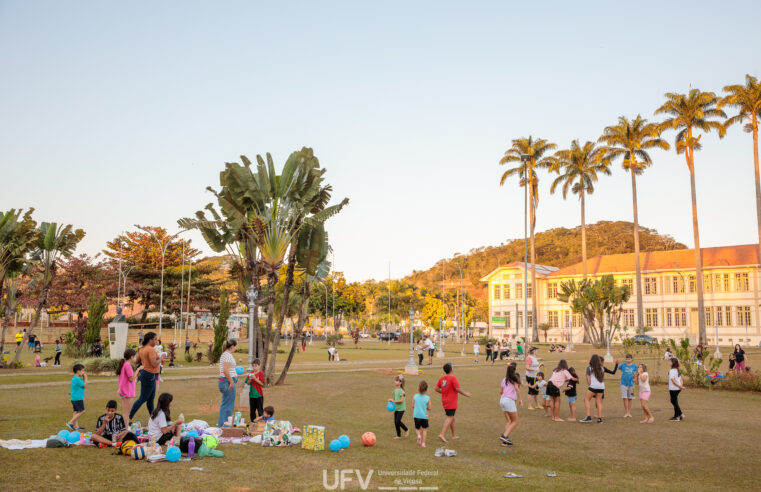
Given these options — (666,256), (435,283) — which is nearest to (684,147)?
(666,256)

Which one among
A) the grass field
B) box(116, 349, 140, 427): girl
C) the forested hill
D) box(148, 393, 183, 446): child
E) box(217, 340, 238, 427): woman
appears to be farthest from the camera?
the forested hill

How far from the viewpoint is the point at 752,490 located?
7.98 m

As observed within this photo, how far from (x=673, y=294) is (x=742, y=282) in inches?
276

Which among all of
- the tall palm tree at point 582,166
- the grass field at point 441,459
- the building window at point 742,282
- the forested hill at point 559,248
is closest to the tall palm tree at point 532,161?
the tall palm tree at point 582,166

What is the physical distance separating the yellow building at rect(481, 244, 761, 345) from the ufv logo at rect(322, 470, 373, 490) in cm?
4742

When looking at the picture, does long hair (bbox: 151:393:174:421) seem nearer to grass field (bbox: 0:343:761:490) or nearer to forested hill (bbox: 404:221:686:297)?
grass field (bbox: 0:343:761:490)

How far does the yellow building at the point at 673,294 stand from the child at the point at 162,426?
47.3 m

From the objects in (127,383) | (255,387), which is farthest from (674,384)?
(127,383)

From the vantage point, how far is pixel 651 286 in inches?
2672

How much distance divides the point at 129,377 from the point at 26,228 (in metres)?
21.8

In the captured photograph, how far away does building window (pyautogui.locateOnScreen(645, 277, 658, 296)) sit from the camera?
6750 cm

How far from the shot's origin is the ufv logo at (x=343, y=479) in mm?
7783

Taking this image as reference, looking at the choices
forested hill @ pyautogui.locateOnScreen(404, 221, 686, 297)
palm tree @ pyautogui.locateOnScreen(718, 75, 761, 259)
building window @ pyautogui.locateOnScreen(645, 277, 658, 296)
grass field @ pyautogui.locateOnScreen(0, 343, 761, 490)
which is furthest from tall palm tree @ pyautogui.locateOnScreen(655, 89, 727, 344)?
forested hill @ pyautogui.locateOnScreen(404, 221, 686, 297)

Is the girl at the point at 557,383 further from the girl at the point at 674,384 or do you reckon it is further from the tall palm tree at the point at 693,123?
the tall palm tree at the point at 693,123
